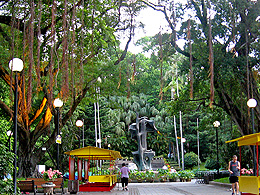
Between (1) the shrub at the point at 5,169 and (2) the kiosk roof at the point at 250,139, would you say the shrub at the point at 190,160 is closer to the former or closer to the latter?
(2) the kiosk roof at the point at 250,139

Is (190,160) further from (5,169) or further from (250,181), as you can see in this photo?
(5,169)

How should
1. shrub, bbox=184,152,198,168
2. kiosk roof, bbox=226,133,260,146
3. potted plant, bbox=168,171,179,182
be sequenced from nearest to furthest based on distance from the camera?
kiosk roof, bbox=226,133,260,146
potted plant, bbox=168,171,179,182
shrub, bbox=184,152,198,168

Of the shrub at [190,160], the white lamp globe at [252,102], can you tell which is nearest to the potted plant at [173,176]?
the white lamp globe at [252,102]

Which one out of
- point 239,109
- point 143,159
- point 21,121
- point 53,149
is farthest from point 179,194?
point 53,149

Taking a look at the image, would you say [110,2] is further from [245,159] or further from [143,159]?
[143,159]

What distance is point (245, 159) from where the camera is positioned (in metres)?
28.6

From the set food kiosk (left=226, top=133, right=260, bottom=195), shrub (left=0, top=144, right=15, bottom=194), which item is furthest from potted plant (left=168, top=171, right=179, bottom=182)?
shrub (left=0, top=144, right=15, bottom=194)

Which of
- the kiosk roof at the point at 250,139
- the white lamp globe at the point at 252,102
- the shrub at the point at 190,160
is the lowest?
the shrub at the point at 190,160

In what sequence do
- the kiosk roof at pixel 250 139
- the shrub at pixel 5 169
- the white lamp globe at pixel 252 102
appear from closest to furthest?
the shrub at pixel 5 169, the kiosk roof at pixel 250 139, the white lamp globe at pixel 252 102

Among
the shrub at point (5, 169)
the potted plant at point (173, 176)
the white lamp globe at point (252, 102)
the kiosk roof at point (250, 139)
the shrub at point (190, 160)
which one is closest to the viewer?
the shrub at point (5, 169)

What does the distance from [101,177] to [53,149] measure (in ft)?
86.4

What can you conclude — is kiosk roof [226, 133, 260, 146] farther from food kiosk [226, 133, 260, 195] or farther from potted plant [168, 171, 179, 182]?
potted plant [168, 171, 179, 182]

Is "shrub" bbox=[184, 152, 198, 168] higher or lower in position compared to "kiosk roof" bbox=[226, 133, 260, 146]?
lower

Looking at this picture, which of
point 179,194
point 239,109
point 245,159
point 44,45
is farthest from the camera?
point 245,159
